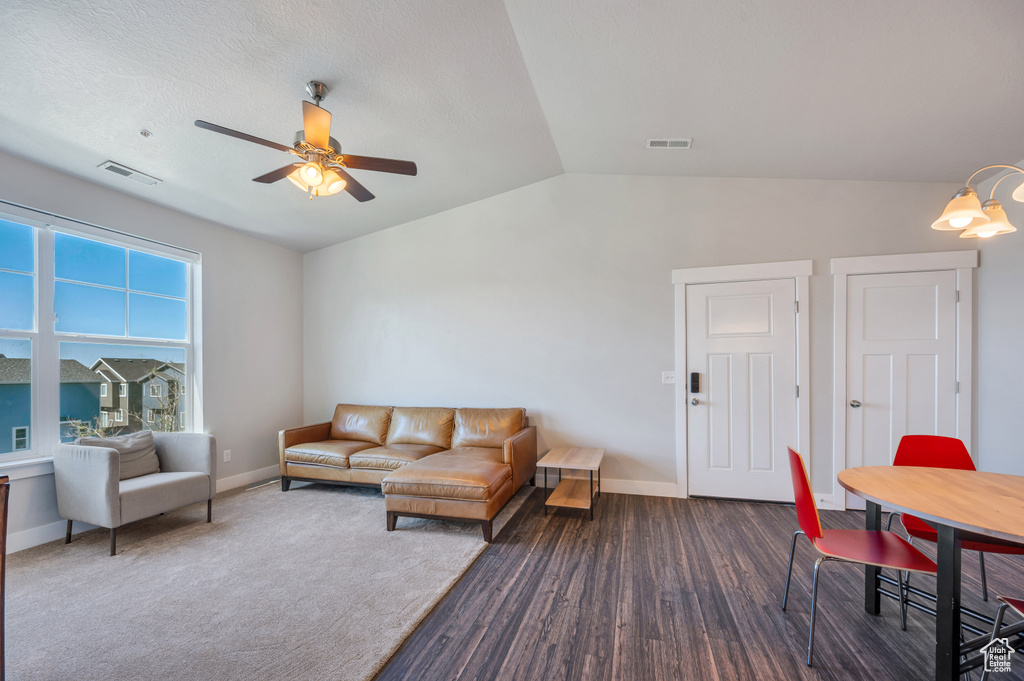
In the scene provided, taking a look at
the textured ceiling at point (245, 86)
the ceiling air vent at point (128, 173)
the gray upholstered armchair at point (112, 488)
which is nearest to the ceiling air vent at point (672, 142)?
the textured ceiling at point (245, 86)

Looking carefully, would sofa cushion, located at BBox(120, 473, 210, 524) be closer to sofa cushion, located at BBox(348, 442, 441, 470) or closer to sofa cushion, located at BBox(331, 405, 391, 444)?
sofa cushion, located at BBox(348, 442, 441, 470)

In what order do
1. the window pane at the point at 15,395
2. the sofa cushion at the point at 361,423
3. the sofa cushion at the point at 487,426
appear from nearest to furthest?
the window pane at the point at 15,395, the sofa cushion at the point at 487,426, the sofa cushion at the point at 361,423

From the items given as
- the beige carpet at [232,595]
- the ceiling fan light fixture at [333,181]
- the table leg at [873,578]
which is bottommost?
the beige carpet at [232,595]

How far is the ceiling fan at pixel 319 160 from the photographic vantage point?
2.28m

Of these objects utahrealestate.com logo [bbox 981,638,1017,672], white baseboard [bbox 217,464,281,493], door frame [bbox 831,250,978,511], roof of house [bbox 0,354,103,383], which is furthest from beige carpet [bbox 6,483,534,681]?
door frame [bbox 831,250,978,511]

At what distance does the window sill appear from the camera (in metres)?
2.90

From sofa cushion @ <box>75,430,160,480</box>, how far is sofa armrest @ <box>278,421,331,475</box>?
0.97 metres

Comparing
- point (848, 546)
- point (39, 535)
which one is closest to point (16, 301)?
point (39, 535)

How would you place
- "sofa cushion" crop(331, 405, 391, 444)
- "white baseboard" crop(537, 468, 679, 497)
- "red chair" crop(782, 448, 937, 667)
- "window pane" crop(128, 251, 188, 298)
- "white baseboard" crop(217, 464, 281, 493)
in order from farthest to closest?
"sofa cushion" crop(331, 405, 391, 444)
"white baseboard" crop(217, 464, 281, 493)
"white baseboard" crop(537, 468, 679, 497)
"window pane" crop(128, 251, 188, 298)
"red chair" crop(782, 448, 937, 667)

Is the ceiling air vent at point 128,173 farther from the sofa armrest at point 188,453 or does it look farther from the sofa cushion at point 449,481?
the sofa cushion at point 449,481

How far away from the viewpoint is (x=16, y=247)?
3062 mm

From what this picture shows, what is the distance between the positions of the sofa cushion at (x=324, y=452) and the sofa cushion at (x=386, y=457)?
3.8 inches

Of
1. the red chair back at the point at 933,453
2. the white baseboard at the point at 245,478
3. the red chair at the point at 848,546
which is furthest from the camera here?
the white baseboard at the point at 245,478

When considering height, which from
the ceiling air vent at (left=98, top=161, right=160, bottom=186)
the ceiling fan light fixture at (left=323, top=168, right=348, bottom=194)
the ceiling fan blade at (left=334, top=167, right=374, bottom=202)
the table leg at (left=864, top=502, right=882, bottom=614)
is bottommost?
the table leg at (left=864, top=502, right=882, bottom=614)
